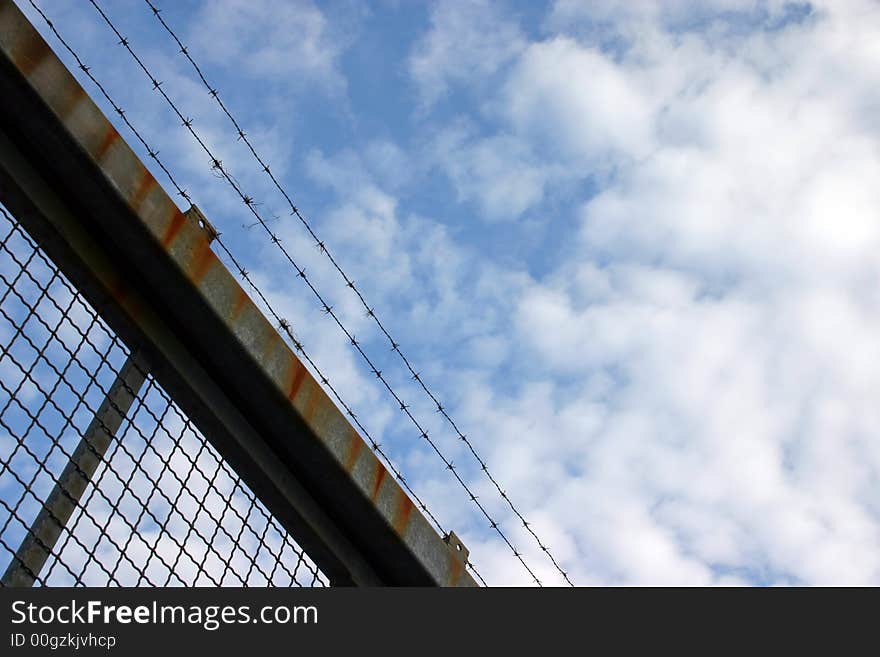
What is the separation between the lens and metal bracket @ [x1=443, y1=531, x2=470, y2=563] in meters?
3.97

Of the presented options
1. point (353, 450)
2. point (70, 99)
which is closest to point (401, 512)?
point (353, 450)

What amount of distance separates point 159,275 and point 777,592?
2253 mm

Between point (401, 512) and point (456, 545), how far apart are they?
392mm

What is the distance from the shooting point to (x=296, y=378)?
3.47 metres

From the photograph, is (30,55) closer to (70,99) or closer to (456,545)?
(70,99)

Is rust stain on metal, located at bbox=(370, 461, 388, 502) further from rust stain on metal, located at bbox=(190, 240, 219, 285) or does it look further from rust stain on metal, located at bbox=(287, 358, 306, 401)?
rust stain on metal, located at bbox=(190, 240, 219, 285)

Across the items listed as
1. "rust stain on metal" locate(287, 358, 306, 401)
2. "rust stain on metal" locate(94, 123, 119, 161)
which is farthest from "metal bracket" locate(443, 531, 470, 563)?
"rust stain on metal" locate(94, 123, 119, 161)

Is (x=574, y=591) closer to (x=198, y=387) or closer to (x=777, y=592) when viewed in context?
(x=777, y=592)

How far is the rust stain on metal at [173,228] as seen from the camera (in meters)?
3.19

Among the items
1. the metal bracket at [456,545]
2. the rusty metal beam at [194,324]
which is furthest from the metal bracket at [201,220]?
the metal bracket at [456,545]

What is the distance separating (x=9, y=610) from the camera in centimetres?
275

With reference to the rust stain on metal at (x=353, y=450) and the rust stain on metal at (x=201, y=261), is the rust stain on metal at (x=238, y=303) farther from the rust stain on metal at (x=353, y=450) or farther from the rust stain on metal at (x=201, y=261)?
the rust stain on metal at (x=353, y=450)

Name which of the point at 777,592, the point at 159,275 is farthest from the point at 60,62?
the point at 777,592

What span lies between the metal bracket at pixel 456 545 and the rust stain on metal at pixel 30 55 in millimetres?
2214
